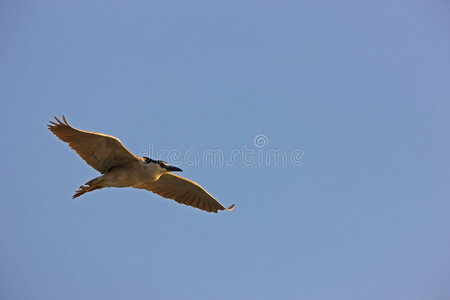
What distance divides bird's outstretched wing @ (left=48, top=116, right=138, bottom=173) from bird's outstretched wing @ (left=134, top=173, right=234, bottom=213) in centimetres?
147

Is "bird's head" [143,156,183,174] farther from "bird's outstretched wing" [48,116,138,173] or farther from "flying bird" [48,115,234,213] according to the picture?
"bird's outstretched wing" [48,116,138,173]

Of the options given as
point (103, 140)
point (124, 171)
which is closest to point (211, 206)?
point (124, 171)

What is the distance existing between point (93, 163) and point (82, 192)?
30.5 inches

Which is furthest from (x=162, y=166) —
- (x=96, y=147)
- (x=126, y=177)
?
(x=96, y=147)

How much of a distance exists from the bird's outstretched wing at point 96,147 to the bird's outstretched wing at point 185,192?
4.83ft

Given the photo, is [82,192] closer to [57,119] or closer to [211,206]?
[57,119]

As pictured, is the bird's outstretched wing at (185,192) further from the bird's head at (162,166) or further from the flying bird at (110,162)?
the bird's head at (162,166)

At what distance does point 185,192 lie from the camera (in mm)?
12773

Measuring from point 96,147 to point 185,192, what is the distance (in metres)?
3.00

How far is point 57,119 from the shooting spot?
33.9 feet

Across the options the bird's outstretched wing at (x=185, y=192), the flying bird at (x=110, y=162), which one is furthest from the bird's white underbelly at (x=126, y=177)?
the bird's outstretched wing at (x=185, y=192)

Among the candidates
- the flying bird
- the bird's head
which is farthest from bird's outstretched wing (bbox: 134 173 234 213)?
the bird's head

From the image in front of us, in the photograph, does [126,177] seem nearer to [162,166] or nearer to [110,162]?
[110,162]

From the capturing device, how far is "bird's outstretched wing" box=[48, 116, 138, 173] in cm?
1040
